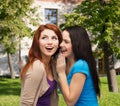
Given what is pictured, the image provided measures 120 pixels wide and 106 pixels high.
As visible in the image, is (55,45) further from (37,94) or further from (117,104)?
(117,104)

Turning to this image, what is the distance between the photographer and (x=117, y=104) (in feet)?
36.6

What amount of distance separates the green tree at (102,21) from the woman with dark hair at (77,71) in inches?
563

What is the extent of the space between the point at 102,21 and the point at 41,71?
14.8 meters

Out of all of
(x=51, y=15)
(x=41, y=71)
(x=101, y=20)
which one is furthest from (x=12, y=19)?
(x=51, y=15)

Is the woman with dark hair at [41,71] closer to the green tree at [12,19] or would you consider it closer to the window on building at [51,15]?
the green tree at [12,19]

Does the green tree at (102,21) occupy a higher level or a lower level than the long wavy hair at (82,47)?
lower

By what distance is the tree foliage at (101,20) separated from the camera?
17844 mm

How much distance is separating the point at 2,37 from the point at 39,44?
17180mm

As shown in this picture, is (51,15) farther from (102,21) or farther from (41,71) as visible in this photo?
(41,71)

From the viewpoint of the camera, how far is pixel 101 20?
1794 centimetres

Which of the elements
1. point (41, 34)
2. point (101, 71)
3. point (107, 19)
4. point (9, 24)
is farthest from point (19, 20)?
point (101, 71)

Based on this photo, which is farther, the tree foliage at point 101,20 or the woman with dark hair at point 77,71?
the tree foliage at point 101,20

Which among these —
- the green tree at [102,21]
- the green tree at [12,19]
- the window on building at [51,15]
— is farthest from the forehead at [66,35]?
the window on building at [51,15]

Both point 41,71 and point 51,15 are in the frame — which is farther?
point 51,15
